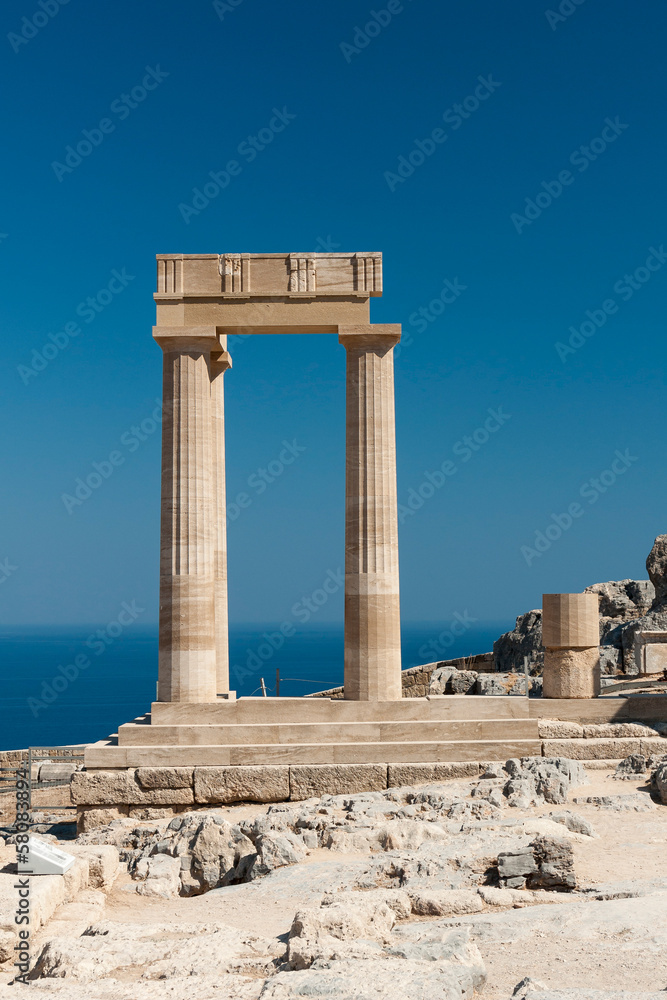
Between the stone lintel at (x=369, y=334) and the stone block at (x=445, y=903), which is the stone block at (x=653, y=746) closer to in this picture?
the stone block at (x=445, y=903)

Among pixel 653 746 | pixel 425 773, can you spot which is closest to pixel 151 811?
pixel 425 773

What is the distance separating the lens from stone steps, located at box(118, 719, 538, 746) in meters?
17.1

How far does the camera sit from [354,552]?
60.3 feet

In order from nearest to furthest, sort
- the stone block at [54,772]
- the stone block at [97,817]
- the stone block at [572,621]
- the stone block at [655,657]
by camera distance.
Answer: the stone block at [97,817] → the stone block at [572,621] → the stone block at [54,772] → the stone block at [655,657]

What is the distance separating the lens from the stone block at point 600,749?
16.8 m

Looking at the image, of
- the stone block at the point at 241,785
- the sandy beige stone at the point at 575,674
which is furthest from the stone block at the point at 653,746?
the stone block at the point at 241,785

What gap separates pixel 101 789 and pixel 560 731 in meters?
8.85

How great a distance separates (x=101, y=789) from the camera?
16.5 metres

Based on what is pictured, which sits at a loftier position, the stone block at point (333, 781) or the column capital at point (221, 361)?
the column capital at point (221, 361)

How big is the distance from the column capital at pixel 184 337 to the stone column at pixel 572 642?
8.80m

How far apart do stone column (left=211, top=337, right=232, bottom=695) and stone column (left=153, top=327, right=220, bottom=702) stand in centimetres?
159

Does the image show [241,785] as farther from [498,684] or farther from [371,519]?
[498,684]

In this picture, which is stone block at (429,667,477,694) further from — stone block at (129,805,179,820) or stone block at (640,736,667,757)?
stone block at (129,805,179,820)

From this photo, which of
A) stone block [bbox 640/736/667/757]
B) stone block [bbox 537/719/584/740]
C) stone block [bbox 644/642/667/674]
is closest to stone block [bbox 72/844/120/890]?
stone block [bbox 537/719/584/740]
